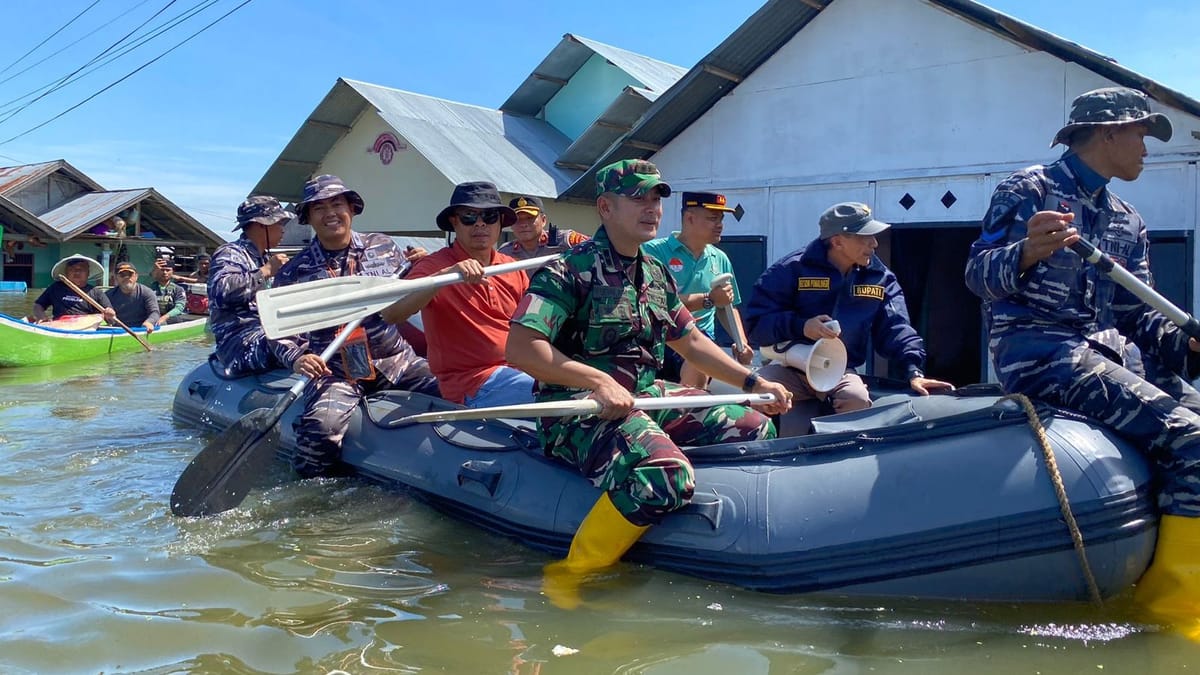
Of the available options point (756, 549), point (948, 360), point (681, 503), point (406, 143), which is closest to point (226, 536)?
point (681, 503)

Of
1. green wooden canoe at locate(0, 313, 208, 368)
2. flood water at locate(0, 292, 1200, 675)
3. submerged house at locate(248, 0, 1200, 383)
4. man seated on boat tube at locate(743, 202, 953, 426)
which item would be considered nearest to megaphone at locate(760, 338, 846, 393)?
man seated on boat tube at locate(743, 202, 953, 426)

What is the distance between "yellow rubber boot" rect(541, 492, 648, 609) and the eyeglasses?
71.6 inches

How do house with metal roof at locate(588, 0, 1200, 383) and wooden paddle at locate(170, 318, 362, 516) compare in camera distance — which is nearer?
wooden paddle at locate(170, 318, 362, 516)

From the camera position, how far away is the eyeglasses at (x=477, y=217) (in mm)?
4672

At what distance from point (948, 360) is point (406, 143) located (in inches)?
373

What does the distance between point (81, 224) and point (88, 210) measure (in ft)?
4.72

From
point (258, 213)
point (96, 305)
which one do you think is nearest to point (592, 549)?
point (258, 213)

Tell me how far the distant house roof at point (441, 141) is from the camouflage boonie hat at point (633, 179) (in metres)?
11.1

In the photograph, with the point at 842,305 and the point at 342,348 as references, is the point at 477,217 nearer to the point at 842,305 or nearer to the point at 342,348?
the point at 342,348

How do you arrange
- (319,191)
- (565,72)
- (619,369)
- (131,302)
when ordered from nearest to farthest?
1. (619,369)
2. (319,191)
3. (131,302)
4. (565,72)

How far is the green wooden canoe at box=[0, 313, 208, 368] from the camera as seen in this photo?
33.6ft

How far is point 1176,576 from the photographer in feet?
9.80

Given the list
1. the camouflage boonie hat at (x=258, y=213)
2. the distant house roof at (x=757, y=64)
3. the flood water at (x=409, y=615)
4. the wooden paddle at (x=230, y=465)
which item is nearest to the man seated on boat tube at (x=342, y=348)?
the wooden paddle at (x=230, y=465)

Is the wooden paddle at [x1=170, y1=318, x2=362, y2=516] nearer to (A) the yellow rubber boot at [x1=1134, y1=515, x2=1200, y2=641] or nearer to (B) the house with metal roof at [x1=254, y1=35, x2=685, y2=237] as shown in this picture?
(A) the yellow rubber boot at [x1=1134, y1=515, x2=1200, y2=641]
